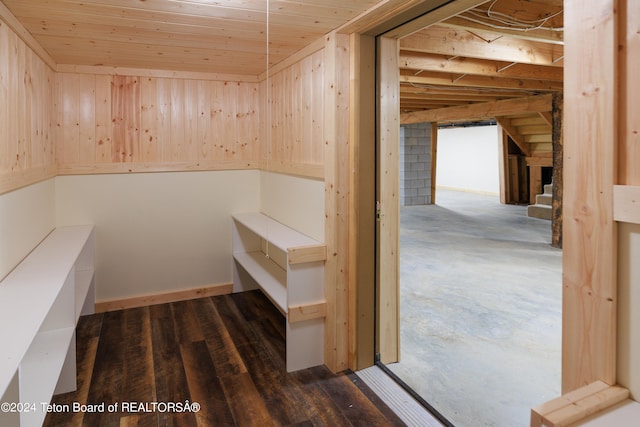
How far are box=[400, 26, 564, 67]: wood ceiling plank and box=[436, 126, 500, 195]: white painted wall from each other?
7974 millimetres

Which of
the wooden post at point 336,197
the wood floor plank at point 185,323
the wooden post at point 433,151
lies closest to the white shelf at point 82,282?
the wood floor plank at point 185,323

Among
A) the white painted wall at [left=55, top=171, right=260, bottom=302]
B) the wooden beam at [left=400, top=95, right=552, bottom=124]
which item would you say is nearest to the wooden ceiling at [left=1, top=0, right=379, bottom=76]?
the white painted wall at [left=55, top=171, right=260, bottom=302]

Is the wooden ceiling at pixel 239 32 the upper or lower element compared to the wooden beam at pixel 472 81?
lower

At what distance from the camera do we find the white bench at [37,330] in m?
1.42

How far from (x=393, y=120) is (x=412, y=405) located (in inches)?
62.7

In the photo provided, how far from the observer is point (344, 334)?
109 inches

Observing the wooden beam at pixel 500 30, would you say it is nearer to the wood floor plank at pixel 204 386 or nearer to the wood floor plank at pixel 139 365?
the wood floor plank at pixel 204 386

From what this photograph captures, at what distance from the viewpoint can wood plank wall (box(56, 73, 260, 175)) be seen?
144 inches

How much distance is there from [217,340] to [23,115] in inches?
A: 73.4

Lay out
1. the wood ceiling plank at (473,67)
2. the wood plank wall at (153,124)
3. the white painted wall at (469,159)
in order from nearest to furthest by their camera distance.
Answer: the wood plank wall at (153,124) < the wood ceiling plank at (473,67) < the white painted wall at (469,159)

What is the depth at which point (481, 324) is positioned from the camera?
3475mm

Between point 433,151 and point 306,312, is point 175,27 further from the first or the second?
point 433,151

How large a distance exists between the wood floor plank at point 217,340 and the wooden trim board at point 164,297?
0.09 meters

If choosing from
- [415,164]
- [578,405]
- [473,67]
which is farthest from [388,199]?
[415,164]
